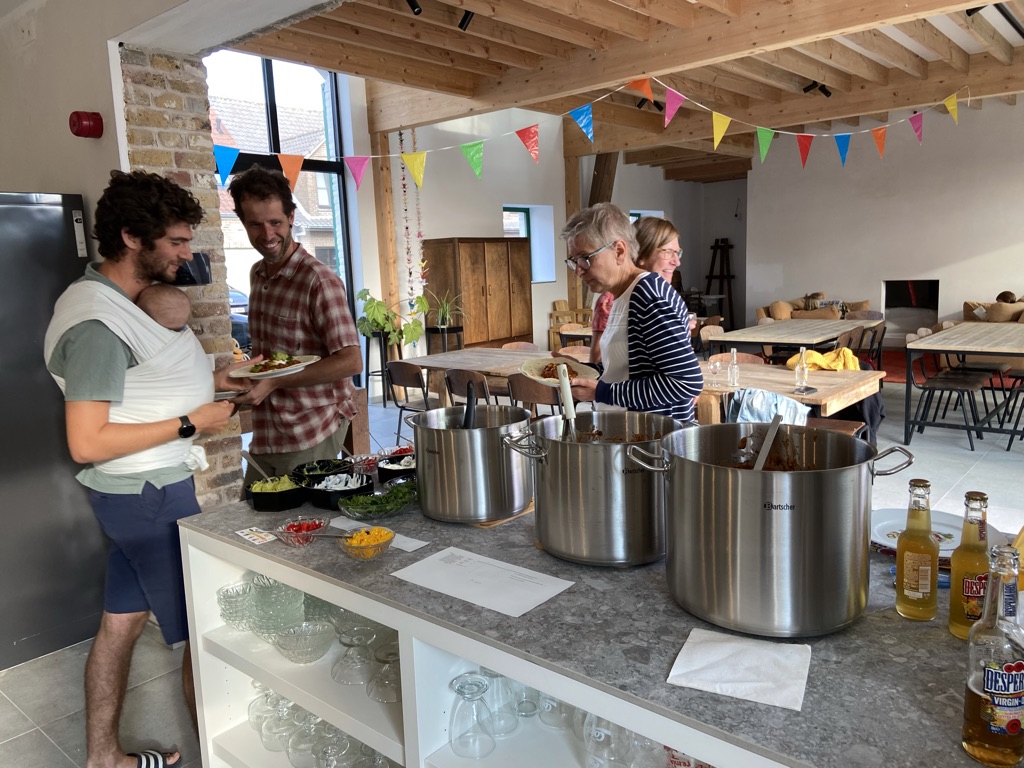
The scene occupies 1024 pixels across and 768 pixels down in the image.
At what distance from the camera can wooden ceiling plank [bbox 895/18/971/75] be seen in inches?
247

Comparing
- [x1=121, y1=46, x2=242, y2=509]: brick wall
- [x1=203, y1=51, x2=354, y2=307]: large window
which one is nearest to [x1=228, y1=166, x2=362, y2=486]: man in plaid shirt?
[x1=121, y1=46, x2=242, y2=509]: brick wall

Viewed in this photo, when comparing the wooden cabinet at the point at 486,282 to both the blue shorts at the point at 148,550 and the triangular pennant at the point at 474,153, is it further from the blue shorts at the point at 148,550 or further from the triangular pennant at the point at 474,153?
the blue shorts at the point at 148,550

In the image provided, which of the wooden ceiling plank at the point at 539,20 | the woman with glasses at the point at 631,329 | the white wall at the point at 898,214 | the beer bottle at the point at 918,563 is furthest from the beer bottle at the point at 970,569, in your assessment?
the white wall at the point at 898,214

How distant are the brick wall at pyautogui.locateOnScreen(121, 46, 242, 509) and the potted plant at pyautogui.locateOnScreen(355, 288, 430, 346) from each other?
511 centimetres

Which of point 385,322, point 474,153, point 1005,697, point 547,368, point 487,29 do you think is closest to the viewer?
point 1005,697

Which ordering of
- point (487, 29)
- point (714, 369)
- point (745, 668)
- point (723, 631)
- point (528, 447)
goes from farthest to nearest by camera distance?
1. point (487, 29)
2. point (714, 369)
3. point (528, 447)
4. point (723, 631)
5. point (745, 668)

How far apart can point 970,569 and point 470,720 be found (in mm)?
848

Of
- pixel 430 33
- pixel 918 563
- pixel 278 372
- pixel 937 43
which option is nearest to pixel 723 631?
pixel 918 563

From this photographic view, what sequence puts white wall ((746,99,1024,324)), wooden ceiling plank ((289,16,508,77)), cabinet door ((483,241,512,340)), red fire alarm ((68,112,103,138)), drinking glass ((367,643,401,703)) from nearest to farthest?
drinking glass ((367,643,401,703))
red fire alarm ((68,112,103,138))
wooden ceiling plank ((289,16,508,77))
cabinet door ((483,241,512,340))
white wall ((746,99,1024,324))

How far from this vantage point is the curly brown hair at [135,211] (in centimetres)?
193

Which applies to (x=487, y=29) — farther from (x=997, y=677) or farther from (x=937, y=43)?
(x=997, y=677)

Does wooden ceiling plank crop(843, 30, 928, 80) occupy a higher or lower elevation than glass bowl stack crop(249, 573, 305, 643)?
higher

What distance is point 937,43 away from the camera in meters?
6.75

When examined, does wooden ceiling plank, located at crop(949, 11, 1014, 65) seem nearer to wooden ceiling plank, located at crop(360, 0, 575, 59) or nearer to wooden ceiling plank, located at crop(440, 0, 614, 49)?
wooden ceiling plank, located at crop(440, 0, 614, 49)
